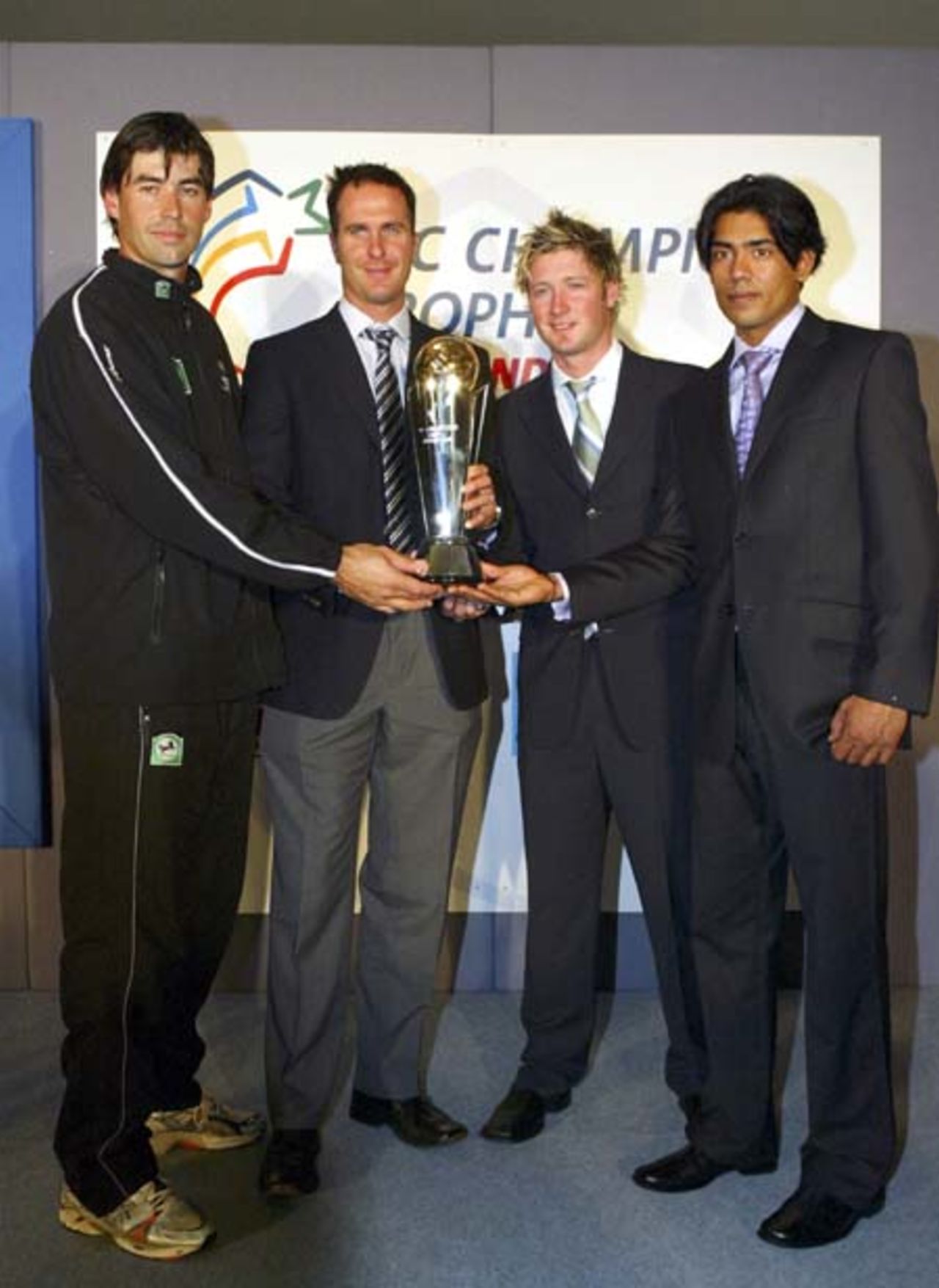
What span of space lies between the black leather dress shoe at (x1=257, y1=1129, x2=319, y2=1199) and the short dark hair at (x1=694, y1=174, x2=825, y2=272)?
1783 mm

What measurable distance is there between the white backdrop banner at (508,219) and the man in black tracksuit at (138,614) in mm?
1090

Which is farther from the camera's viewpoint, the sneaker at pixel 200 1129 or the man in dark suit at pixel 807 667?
the sneaker at pixel 200 1129

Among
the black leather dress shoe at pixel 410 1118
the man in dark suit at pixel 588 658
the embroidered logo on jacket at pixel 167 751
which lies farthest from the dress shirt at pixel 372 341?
the black leather dress shoe at pixel 410 1118

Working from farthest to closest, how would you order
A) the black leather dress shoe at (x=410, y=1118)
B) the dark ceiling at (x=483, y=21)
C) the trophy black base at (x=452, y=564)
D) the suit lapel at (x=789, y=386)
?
1. the dark ceiling at (x=483, y=21)
2. the black leather dress shoe at (x=410, y=1118)
3. the trophy black base at (x=452, y=564)
4. the suit lapel at (x=789, y=386)

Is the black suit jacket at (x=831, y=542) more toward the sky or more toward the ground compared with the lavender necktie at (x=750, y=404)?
more toward the ground

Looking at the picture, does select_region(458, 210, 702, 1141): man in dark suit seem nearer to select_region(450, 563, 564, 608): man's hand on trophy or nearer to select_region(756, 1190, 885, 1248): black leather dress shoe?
select_region(450, 563, 564, 608): man's hand on trophy

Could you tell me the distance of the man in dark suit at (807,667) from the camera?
7.87 ft

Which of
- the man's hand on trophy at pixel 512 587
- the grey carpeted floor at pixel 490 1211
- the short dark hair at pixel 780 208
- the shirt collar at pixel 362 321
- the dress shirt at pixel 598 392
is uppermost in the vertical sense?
the short dark hair at pixel 780 208

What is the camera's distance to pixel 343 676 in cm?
272

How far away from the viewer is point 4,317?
3625 mm

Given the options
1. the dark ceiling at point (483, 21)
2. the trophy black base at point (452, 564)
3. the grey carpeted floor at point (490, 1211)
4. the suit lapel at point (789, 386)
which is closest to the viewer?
the grey carpeted floor at point (490, 1211)

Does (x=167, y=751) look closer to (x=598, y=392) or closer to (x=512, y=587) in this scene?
(x=512, y=587)

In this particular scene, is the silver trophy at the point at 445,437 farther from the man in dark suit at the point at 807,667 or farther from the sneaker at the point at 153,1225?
the sneaker at the point at 153,1225

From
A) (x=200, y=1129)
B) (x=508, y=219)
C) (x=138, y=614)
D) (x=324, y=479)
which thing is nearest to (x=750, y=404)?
(x=324, y=479)
